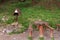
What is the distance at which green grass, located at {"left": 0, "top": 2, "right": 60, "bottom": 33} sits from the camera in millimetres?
8492

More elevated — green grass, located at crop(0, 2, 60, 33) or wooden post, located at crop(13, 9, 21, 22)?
wooden post, located at crop(13, 9, 21, 22)

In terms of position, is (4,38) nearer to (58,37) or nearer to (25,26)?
(25,26)

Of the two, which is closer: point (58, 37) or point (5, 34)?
point (58, 37)

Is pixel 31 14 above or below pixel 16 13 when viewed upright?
below

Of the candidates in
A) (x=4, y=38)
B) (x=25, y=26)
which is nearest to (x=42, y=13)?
(x=25, y=26)

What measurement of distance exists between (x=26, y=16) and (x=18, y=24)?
96cm

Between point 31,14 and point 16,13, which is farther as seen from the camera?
point 31,14

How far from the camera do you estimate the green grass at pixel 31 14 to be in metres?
8.49

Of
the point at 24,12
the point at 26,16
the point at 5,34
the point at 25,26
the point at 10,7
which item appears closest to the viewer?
the point at 5,34

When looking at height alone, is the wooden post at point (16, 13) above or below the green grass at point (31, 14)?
above

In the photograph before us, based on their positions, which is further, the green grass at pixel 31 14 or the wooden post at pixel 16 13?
the green grass at pixel 31 14

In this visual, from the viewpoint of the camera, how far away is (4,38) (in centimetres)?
710

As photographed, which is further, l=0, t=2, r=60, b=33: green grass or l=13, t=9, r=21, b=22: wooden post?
l=0, t=2, r=60, b=33: green grass

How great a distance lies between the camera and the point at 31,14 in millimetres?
9430
